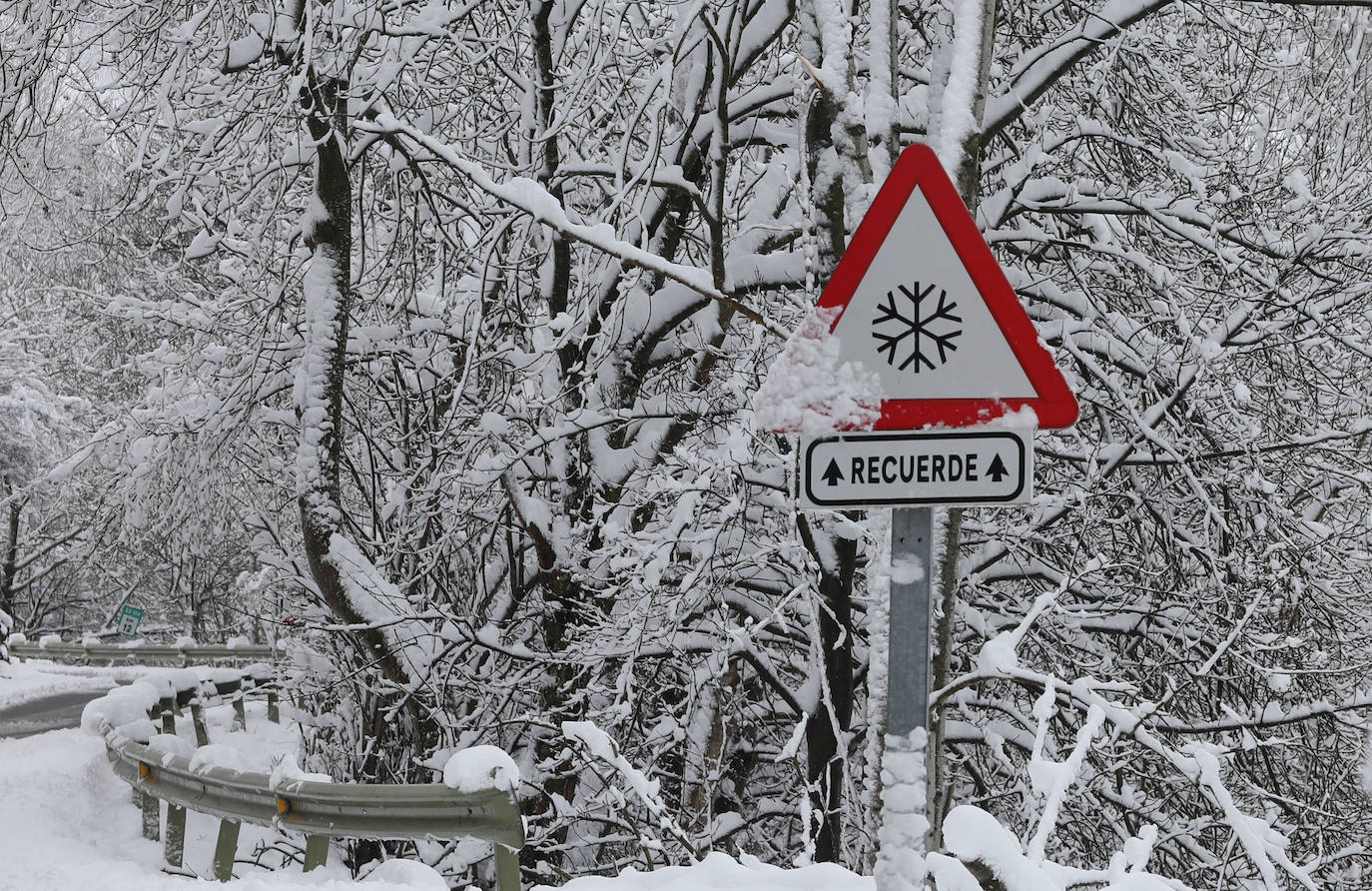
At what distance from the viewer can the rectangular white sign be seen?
2371 mm

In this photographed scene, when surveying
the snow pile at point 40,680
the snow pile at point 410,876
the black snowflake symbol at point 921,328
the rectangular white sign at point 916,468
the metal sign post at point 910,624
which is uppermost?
the black snowflake symbol at point 921,328

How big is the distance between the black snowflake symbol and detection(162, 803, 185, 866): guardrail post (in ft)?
18.0

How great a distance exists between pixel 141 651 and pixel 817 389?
20343mm

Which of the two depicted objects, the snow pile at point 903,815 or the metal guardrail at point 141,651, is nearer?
the snow pile at point 903,815

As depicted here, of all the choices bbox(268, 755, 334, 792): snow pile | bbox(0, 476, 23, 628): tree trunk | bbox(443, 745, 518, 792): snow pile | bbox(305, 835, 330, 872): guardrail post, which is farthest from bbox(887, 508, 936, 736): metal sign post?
bbox(0, 476, 23, 628): tree trunk

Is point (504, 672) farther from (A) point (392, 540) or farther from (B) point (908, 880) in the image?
(B) point (908, 880)

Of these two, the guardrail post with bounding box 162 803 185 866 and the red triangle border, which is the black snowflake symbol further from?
the guardrail post with bounding box 162 803 185 866

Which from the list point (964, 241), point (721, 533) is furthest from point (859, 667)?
point (964, 241)

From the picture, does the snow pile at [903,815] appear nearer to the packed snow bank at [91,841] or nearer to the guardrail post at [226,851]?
the packed snow bank at [91,841]

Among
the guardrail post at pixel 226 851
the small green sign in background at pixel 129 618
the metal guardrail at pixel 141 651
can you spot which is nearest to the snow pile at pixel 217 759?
the guardrail post at pixel 226 851

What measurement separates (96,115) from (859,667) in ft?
17.0

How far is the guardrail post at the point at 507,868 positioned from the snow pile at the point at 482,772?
0.68 ft

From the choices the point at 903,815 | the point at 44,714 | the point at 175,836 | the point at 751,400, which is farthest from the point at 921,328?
the point at 44,714

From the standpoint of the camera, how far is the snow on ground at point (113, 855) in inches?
146
